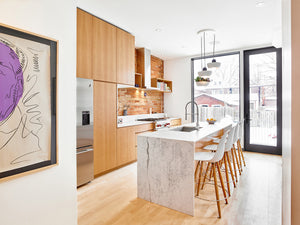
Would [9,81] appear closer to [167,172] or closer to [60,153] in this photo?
[60,153]

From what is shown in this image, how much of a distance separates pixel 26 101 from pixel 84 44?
1.81 m

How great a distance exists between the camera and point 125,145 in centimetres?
361

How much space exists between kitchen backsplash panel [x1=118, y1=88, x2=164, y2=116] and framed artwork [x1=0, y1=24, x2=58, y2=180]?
281cm

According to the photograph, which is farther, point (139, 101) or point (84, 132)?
point (139, 101)

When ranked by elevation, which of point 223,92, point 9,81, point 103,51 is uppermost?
point 103,51

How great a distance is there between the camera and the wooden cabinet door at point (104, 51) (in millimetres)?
3018

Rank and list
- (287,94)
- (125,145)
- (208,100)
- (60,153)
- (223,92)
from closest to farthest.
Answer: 1. (287,94)
2. (60,153)
3. (125,145)
4. (223,92)
5. (208,100)

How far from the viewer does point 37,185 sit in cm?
139

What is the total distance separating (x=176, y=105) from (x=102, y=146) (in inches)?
120

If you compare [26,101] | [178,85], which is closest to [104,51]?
[26,101]

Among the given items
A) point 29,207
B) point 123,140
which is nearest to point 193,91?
point 123,140

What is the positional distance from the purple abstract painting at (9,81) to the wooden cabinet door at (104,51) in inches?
69.6

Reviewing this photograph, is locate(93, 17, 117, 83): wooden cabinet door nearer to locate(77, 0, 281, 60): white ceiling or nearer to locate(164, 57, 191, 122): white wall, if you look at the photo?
locate(77, 0, 281, 60): white ceiling

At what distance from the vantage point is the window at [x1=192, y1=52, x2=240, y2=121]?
482 cm
